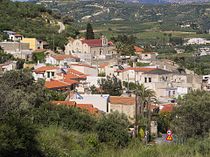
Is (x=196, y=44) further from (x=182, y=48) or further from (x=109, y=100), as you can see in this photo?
(x=109, y=100)

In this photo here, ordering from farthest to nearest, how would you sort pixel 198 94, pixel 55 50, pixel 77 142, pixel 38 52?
pixel 55 50 < pixel 38 52 < pixel 198 94 < pixel 77 142

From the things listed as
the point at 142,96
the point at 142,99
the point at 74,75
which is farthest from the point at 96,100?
the point at 74,75

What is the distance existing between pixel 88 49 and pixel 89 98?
17.8 metres

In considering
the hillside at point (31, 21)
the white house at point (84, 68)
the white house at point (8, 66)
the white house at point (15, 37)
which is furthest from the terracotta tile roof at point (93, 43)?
the white house at point (8, 66)

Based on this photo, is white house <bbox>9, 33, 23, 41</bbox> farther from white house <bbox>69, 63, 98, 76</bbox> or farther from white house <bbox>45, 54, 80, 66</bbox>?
white house <bbox>69, 63, 98, 76</bbox>

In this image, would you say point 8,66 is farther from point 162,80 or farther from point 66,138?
point 66,138

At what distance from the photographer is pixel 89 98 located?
958 inches

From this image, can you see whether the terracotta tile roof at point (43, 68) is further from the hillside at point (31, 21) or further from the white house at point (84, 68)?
the hillside at point (31, 21)

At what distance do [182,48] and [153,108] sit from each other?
2074 inches

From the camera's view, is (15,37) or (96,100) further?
(15,37)

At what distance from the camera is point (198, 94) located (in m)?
22.0

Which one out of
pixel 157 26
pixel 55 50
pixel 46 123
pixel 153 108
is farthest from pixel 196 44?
pixel 46 123

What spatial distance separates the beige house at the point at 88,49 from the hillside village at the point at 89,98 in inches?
3.3

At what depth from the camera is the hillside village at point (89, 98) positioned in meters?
9.07
